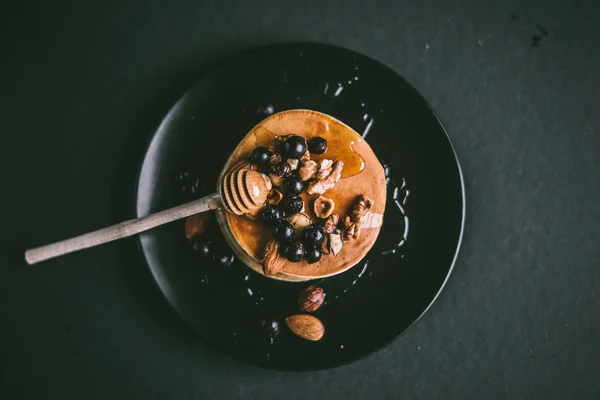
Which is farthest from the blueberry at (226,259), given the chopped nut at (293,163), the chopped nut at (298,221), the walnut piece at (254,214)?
the chopped nut at (293,163)

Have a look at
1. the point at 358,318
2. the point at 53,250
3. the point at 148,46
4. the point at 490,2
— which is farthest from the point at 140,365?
the point at 490,2

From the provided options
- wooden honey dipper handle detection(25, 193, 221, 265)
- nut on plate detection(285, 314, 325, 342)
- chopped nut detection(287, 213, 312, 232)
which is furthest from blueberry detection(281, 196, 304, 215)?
nut on plate detection(285, 314, 325, 342)

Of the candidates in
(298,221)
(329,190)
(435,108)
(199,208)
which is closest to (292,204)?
(298,221)

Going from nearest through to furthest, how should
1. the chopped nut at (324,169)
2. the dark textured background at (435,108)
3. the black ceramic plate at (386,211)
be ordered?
1. the chopped nut at (324,169)
2. the black ceramic plate at (386,211)
3. the dark textured background at (435,108)

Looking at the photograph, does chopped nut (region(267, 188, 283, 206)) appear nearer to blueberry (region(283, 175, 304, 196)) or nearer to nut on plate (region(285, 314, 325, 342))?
blueberry (region(283, 175, 304, 196))

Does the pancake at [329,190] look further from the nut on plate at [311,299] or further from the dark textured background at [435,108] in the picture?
the dark textured background at [435,108]

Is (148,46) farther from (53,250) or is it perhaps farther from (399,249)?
(399,249)

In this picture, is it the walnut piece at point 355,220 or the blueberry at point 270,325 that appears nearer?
the walnut piece at point 355,220

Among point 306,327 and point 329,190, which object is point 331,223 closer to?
point 329,190
